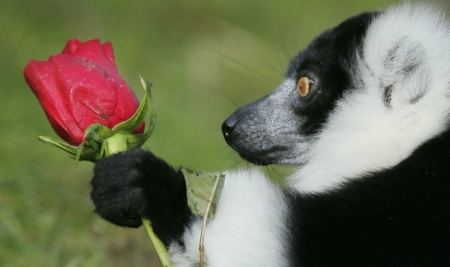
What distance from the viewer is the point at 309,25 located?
965 cm

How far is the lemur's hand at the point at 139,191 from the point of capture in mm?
2379

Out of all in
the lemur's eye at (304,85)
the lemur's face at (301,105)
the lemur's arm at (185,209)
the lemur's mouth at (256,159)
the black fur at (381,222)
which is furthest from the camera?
the lemur's mouth at (256,159)

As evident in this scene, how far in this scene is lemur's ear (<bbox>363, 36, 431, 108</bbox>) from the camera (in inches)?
104

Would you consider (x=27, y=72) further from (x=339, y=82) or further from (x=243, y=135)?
(x=339, y=82)

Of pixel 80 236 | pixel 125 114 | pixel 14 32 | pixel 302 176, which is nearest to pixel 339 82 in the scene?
pixel 302 176

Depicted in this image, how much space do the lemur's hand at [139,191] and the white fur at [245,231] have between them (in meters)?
0.11

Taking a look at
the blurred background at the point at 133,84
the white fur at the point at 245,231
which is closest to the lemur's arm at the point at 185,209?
the white fur at the point at 245,231

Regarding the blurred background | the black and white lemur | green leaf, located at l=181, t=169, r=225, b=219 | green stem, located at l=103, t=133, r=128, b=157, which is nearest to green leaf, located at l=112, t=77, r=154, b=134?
green stem, located at l=103, t=133, r=128, b=157

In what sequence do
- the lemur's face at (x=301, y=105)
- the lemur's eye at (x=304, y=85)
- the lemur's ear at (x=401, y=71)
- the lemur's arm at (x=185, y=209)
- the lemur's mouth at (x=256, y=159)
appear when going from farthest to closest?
the lemur's mouth at (x=256, y=159) → the lemur's eye at (x=304, y=85) → the lemur's face at (x=301, y=105) → the lemur's ear at (x=401, y=71) → the lemur's arm at (x=185, y=209)

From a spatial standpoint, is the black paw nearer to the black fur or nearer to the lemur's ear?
the black fur

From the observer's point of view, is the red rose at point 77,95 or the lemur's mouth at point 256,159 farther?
the lemur's mouth at point 256,159

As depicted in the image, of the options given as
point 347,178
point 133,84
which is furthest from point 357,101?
point 133,84

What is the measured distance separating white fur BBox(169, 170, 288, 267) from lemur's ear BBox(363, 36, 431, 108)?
0.72 meters

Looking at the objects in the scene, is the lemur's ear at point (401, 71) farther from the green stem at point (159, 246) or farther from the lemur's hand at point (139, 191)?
the green stem at point (159, 246)
